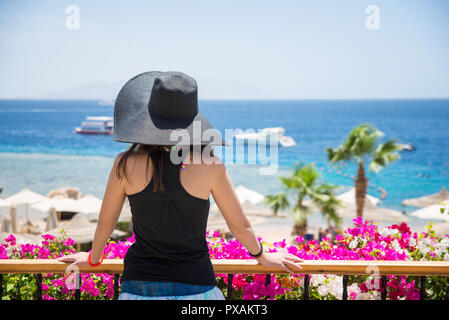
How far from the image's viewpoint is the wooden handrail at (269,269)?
1903mm

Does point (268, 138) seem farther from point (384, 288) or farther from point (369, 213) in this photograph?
point (384, 288)

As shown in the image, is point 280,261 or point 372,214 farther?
point 372,214

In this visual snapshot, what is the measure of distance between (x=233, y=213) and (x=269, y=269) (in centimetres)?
44

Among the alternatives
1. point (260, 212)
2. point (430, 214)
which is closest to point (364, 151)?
point (430, 214)

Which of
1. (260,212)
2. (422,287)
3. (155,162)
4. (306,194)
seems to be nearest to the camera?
(155,162)

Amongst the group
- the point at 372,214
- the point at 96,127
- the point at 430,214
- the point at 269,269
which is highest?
the point at 96,127

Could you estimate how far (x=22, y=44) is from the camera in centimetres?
9762

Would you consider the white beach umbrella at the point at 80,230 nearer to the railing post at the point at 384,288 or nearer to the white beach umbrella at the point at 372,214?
the railing post at the point at 384,288

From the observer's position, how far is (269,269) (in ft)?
6.25

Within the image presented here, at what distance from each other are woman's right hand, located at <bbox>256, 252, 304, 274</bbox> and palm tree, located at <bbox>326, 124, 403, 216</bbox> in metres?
13.8

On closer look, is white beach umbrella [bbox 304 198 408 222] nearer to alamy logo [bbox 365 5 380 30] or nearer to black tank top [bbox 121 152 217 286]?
alamy logo [bbox 365 5 380 30]
